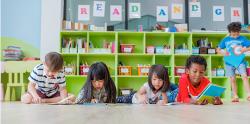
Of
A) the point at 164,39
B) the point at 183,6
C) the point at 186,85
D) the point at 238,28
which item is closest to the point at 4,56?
the point at 164,39

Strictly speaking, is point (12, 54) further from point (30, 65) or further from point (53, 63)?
point (53, 63)

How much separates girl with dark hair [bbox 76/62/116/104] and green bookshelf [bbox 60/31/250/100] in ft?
8.45

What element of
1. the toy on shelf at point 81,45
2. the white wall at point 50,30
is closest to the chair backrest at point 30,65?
the white wall at point 50,30

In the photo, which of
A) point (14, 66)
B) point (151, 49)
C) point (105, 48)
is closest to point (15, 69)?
point (14, 66)

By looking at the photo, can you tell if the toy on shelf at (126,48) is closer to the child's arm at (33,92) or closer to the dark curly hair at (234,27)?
the dark curly hair at (234,27)

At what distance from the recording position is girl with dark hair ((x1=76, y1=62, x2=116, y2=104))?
2.02 metres

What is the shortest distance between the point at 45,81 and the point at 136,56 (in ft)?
9.52

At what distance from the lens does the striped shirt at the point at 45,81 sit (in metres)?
2.21

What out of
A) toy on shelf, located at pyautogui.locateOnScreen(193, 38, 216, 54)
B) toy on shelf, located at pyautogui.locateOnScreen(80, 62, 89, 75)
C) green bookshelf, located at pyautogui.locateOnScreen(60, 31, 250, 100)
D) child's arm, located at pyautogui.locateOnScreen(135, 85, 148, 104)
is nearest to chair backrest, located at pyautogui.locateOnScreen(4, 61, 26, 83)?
green bookshelf, located at pyautogui.locateOnScreen(60, 31, 250, 100)

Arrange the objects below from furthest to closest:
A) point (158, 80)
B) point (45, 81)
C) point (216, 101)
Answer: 1. point (45, 81)
2. point (158, 80)
3. point (216, 101)

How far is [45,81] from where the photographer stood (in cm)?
224

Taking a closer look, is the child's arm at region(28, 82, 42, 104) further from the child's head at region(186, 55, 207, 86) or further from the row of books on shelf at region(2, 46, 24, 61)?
the row of books on shelf at region(2, 46, 24, 61)

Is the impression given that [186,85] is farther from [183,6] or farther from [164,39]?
[183,6]

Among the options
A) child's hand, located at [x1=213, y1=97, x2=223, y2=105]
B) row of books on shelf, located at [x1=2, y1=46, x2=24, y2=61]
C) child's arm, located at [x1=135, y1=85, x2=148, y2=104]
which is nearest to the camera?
child's hand, located at [x1=213, y1=97, x2=223, y2=105]
